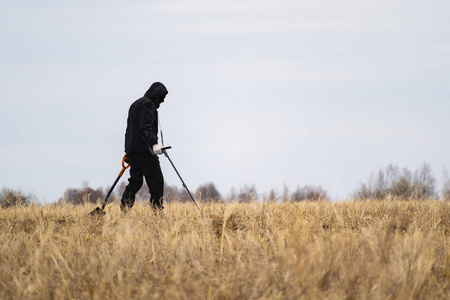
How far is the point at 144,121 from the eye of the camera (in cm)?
851

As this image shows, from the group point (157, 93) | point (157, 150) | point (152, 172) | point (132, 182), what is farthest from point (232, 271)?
point (157, 93)

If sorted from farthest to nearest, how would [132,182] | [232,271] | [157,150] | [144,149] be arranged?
[132,182]
[144,149]
[157,150]
[232,271]

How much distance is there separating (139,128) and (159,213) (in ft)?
5.80

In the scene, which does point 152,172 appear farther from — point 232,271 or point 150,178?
point 232,271

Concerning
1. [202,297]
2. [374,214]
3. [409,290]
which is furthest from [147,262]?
[374,214]

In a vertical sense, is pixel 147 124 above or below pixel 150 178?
above

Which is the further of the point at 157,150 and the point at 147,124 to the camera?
the point at 147,124

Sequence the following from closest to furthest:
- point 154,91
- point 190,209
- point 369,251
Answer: point 369,251 → point 190,209 → point 154,91

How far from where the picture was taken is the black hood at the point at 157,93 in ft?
29.2

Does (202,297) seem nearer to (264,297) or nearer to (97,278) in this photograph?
(264,297)

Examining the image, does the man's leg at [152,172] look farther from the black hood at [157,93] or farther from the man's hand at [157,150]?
the black hood at [157,93]

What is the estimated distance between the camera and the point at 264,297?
3.38m

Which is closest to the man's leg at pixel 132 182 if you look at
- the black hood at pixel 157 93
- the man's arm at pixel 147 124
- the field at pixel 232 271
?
the man's arm at pixel 147 124

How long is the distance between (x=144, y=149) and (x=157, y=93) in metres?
1.06
